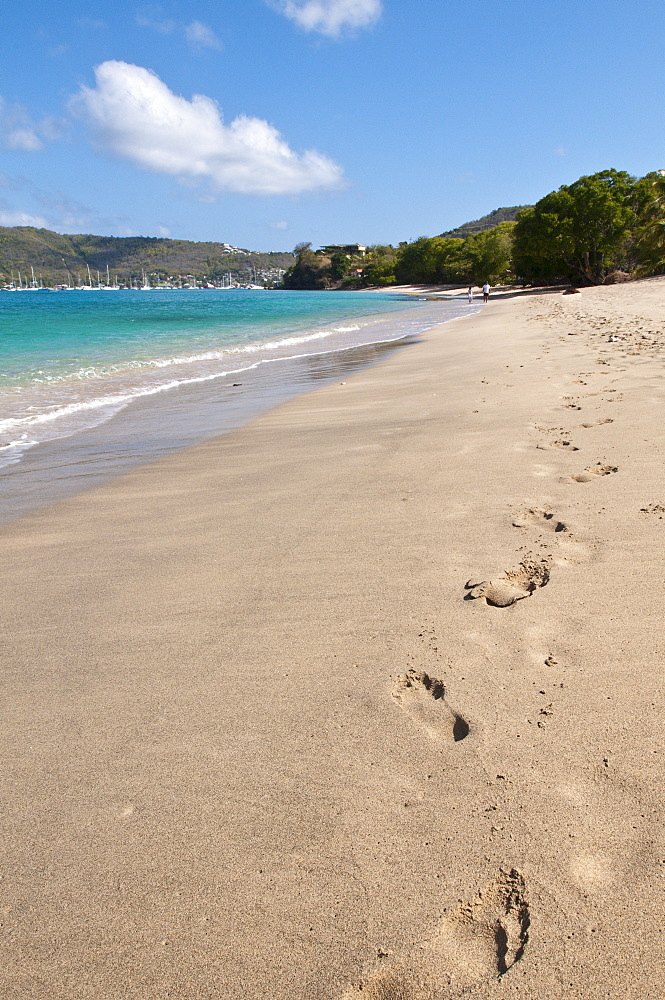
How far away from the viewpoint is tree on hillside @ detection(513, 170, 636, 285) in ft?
138

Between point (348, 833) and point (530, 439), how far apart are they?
388 cm

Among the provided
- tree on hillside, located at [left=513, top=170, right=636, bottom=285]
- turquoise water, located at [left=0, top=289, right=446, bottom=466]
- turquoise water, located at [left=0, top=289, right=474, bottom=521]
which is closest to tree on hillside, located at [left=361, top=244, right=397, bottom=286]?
tree on hillside, located at [left=513, top=170, right=636, bottom=285]

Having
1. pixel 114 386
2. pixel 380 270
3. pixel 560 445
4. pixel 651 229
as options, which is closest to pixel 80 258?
pixel 380 270

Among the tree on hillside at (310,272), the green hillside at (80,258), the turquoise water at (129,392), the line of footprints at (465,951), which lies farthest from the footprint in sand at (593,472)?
the green hillside at (80,258)

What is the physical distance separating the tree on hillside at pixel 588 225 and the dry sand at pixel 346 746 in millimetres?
46247

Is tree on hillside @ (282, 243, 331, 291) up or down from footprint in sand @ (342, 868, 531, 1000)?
up

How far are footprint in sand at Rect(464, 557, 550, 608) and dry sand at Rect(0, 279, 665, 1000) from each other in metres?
0.01

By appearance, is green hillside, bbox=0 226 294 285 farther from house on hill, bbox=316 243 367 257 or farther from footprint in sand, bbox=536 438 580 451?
footprint in sand, bbox=536 438 580 451

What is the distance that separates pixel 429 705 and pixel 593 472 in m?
2.50

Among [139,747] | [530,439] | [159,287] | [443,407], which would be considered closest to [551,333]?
[443,407]

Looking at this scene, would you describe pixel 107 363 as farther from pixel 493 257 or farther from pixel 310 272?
pixel 310 272

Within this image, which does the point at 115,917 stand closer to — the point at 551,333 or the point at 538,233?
the point at 551,333

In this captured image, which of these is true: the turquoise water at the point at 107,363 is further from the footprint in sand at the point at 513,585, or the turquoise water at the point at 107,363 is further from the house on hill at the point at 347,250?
the house on hill at the point at 347,250

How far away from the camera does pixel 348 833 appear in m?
1.60
